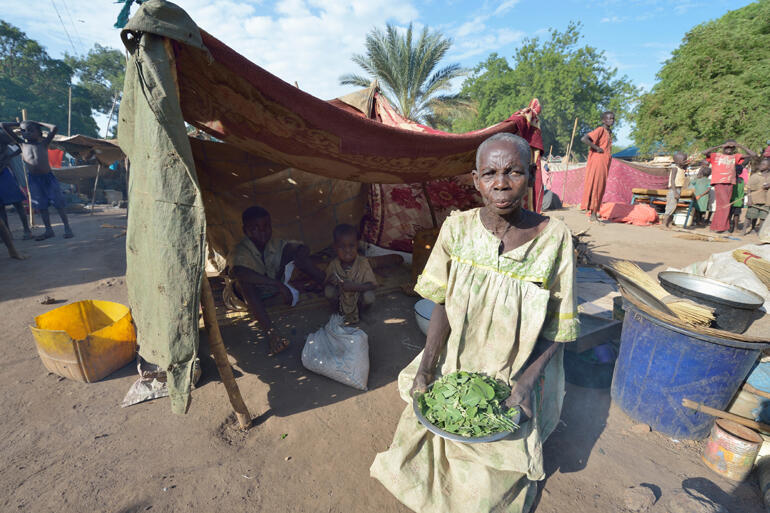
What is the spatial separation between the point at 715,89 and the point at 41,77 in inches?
1758

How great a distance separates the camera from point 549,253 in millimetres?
1619

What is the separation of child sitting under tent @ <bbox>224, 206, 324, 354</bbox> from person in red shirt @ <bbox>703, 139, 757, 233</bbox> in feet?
36.9

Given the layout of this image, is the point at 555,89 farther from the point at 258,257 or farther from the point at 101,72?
the point at 101,72

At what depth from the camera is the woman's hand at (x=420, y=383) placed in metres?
1.74

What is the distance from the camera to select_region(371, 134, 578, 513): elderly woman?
1.57 metres

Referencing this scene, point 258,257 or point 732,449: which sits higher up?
point 258,257

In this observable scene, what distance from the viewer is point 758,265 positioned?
3.78m

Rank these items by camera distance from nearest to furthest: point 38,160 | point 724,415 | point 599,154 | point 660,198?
1. point 724,415
2. point 38,160
3. point 599,154
4. point 660,198

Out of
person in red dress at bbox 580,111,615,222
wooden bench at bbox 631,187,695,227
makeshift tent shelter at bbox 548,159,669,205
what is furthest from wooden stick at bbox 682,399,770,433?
makeshift tent shelter at bbox 548,159,669,205

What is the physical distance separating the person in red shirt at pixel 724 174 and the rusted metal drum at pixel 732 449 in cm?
1006

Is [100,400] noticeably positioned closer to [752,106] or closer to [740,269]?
[740,269]

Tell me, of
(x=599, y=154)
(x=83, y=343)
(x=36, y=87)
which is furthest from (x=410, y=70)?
(x=36, y=87)

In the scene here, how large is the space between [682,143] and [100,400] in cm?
2498

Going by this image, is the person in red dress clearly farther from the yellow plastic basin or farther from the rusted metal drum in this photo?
the yellow plastic basin
